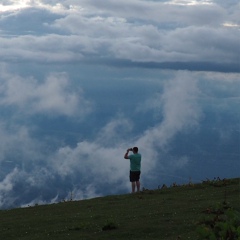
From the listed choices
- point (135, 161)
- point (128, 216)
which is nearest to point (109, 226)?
point (128, 216)

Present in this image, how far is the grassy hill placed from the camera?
19969 mm

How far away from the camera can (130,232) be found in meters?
20.0

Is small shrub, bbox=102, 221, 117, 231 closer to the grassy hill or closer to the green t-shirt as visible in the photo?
the grassy hill

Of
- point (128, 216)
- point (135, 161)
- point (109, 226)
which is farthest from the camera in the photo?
point (135, 161)

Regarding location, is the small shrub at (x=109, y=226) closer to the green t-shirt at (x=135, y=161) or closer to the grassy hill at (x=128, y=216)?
the grassy hill at (x=128, y=216)

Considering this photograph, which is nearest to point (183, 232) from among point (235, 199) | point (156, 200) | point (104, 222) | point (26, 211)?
point (104, 222)

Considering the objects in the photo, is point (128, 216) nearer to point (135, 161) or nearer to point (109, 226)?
point (109, 226)

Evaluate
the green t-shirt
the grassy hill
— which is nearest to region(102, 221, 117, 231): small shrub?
the grassy hill

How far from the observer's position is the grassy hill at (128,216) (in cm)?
1997

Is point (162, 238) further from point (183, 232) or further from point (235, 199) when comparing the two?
point (235, 199)

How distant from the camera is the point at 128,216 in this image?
2316cm

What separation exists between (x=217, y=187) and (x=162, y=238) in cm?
1340

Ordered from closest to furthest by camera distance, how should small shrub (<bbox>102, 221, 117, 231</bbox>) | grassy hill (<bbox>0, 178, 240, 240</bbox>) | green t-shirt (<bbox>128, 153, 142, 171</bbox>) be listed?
grassy hill (<bbox>0, 178, 240, 240</bbox>), small shrub (<bbox>102, 221, 117, 231</bbox>), green t-shirt (<bbox>128, 153, 142, 171</bbox>)

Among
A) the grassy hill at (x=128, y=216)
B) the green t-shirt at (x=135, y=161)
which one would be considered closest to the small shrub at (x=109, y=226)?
the grassy hill at (x=128, y=216)
